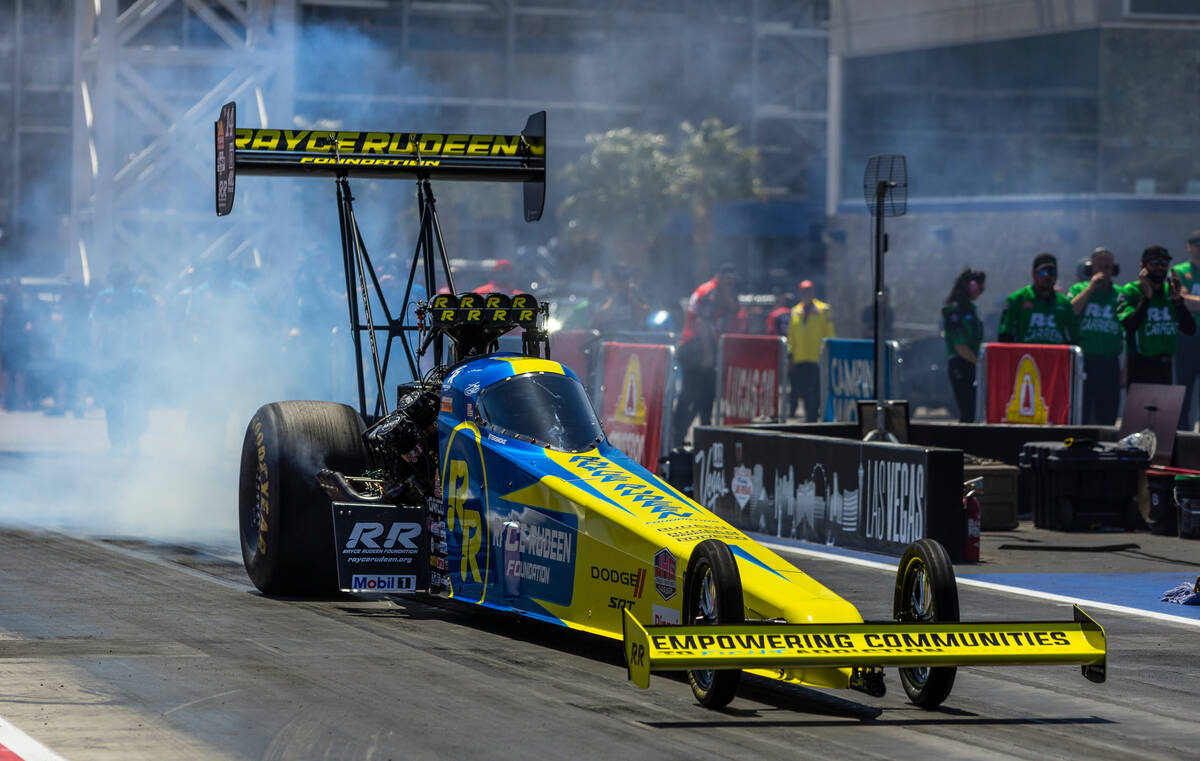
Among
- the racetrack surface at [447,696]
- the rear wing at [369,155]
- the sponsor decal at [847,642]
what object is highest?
the rear wing at [369,155]

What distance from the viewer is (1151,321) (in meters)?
16.6

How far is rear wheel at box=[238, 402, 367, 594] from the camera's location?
34.1ft

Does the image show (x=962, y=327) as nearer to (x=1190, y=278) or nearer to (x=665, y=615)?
(x=1190, y=278)

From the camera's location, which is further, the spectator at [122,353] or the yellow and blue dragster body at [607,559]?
the spectator at [122,353]

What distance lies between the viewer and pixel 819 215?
51250 mm

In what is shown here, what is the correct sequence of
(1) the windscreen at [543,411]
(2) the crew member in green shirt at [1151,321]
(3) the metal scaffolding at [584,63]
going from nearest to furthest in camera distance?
(1) the windscreen at [543,411], (2) the crew member in green shirt at [1151,321], (3) the metal scaffolding at [584,63]

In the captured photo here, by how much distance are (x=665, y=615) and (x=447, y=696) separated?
3.23 feet

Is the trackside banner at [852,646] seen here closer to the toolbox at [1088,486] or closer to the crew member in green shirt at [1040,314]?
the toolbox at [1088,486]

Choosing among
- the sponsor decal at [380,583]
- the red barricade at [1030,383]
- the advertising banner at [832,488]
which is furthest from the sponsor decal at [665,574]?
the red barricade at [1030,383]

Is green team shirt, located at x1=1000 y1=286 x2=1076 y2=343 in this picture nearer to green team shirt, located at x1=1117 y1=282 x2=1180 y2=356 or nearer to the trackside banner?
green team shirt, located at x1=1117 y1=282 x2=1180 y2=356

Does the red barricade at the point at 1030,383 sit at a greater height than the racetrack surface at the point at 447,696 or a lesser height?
greater

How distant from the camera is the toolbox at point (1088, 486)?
14.6m

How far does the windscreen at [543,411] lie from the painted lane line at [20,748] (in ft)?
10.5

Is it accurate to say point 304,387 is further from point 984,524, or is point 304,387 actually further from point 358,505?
point 358,505
